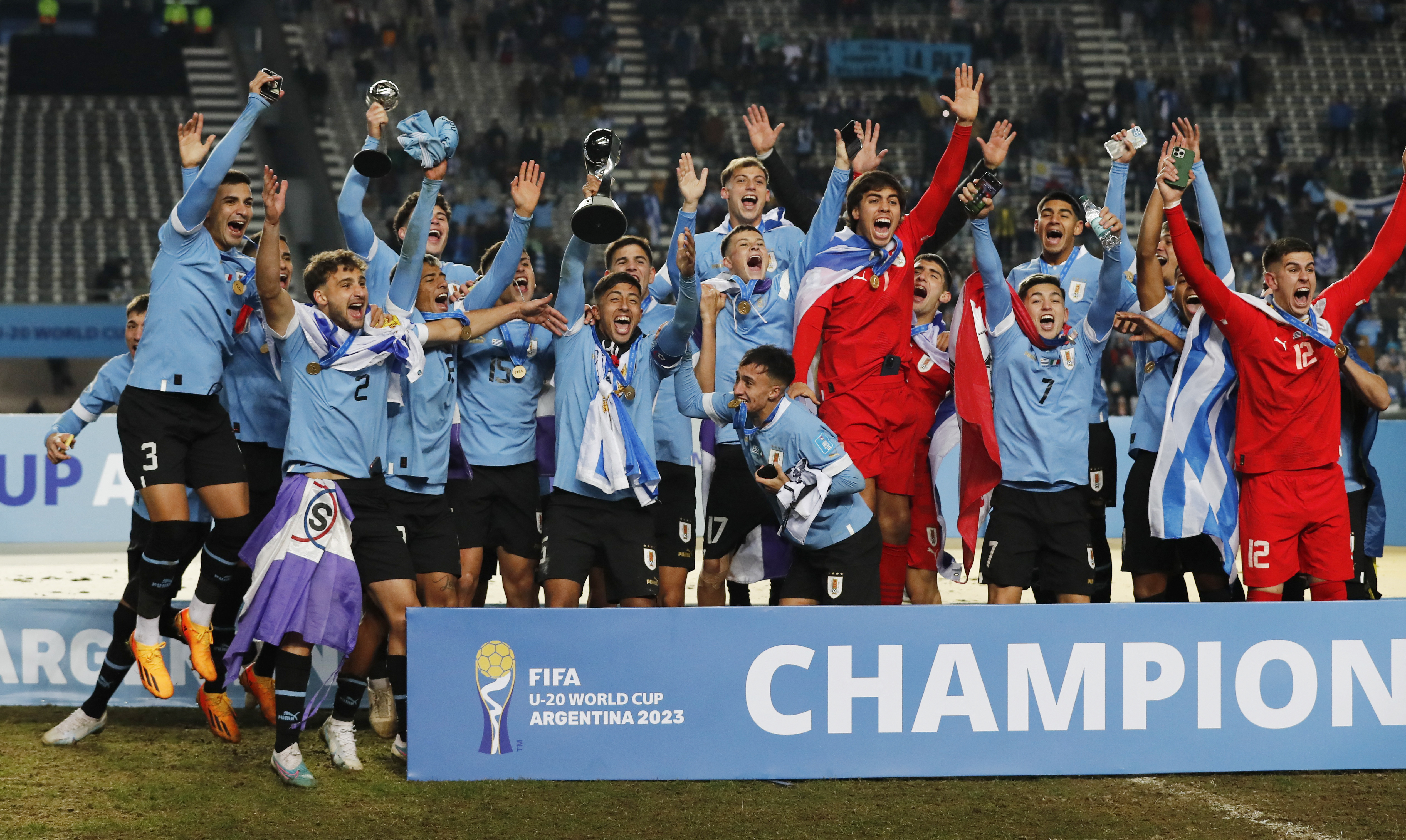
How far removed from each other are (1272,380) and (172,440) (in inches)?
179

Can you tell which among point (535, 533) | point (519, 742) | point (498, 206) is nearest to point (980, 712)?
point (519, 742)

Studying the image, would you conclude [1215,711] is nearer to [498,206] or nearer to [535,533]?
[535,533]

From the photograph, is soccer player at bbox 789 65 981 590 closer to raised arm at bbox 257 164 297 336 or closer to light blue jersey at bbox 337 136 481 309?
light blue jersey at bbox 337 136 481 309

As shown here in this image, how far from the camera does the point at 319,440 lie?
17.9ft

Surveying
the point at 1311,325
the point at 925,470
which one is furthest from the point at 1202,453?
the point at 925,470

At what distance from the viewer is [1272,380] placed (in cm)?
607

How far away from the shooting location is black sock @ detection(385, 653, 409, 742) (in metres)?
5.56

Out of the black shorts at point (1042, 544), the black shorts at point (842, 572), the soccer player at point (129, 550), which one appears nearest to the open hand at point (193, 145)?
the soccer player at point (129, 550)

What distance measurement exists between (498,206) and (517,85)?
12.2 ft

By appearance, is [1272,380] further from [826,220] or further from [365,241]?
[365,241]

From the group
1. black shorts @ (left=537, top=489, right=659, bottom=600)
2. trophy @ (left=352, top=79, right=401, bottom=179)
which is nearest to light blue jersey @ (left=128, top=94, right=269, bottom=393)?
trophy @ (left=352, top=79, right=401, bottom=179)

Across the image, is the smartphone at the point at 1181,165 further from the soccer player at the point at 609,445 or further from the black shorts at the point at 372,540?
the black shorts at the point at 372,540

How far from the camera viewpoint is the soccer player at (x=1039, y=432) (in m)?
6.32

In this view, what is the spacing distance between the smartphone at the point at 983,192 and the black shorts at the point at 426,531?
103 inches
